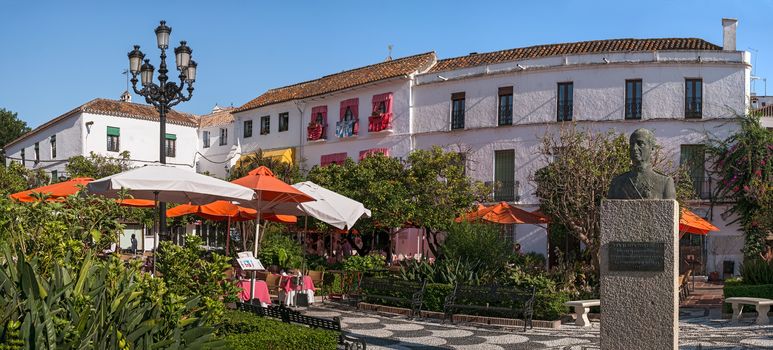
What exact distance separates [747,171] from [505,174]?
349 inches

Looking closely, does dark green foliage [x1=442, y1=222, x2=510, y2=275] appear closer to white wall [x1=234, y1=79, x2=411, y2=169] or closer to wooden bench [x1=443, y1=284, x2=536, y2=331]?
wooden bench [x1=443, y1=284, x2=536, y2=331]

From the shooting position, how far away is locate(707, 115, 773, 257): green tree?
2628 centimetres

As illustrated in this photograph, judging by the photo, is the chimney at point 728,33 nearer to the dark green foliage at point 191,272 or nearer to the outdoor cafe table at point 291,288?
the outdoor cafe table at point 291,288

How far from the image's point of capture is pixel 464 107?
109ft

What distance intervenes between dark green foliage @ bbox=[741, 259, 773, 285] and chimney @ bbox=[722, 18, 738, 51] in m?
14.2

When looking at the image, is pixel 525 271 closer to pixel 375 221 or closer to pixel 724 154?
pixel 375 221

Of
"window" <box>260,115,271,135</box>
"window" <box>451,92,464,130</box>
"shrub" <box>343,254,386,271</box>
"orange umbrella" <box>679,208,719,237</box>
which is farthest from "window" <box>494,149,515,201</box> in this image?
"window" <box>260,115,271,135</box>

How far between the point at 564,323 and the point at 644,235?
6061 millimetres

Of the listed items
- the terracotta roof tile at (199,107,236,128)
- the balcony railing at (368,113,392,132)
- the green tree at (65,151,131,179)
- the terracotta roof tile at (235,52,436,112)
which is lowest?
the green tree at (65,151,131,179)

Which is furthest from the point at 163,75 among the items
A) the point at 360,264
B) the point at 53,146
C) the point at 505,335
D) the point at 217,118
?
the point at 53,146

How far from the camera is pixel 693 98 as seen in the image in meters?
29.1

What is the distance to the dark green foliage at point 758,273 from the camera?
55.8ft

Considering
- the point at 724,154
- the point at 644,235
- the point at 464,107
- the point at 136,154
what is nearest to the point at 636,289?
the point at 644,235

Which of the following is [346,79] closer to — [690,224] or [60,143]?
[60,143]
